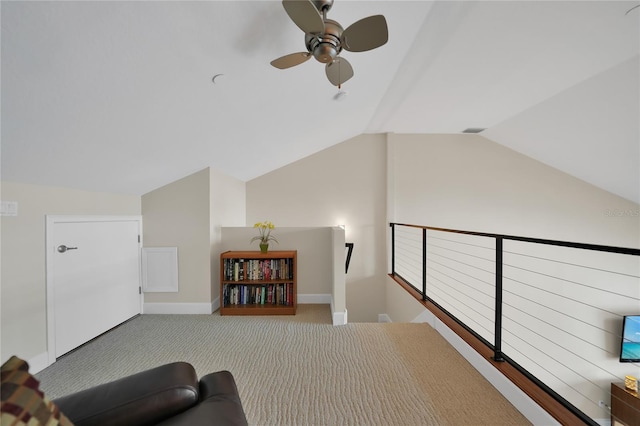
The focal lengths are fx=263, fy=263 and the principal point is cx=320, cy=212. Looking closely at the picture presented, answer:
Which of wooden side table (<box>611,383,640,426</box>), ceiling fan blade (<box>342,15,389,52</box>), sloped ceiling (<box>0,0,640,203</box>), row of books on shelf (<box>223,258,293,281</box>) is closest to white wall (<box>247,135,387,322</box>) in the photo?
sloped ceiling (<box>0,0,640,203</box>)

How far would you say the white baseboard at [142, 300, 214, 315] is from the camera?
322 centimetres

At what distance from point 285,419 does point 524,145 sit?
17.3ft

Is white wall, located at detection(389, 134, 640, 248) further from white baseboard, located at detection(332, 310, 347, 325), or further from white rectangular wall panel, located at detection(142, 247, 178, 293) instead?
white rectangular wall panel, located at detection(142, 247, 178, 293)

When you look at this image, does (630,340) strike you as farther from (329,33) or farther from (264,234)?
(329,33)

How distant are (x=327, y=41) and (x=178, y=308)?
329cm

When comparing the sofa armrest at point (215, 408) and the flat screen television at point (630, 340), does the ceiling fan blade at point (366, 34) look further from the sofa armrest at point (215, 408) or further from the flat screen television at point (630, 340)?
the flat screen television at point (630, 340)

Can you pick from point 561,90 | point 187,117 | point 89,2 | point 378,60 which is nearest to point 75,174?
point 187,117

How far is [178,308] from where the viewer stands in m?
3.23

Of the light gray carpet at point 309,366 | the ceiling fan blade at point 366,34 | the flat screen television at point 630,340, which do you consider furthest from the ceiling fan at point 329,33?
the flat screen television at point 630,340

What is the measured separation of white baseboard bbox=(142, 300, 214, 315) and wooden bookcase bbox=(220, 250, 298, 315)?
0.22 meters

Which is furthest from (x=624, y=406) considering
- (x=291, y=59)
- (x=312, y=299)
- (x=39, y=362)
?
(x=39, y=362)

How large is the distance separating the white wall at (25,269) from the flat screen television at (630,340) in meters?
6.54

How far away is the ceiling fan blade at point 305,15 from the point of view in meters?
1.19

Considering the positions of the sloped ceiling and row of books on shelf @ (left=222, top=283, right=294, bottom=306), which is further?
row of books on shelf @ (left=222, top=283, right=294, bottom=306)
